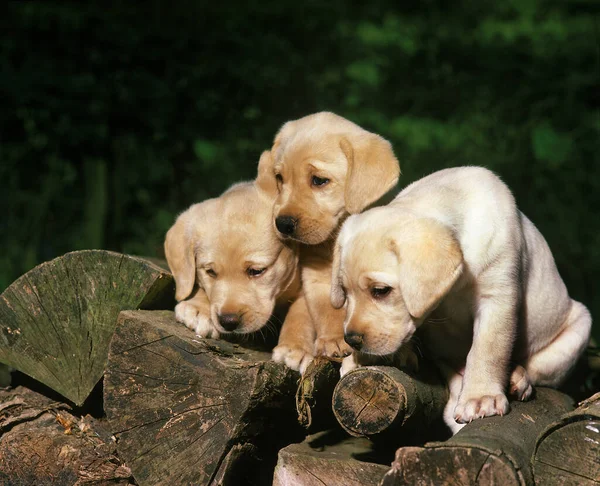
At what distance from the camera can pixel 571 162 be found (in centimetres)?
930

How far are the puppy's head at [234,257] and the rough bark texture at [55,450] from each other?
88cm

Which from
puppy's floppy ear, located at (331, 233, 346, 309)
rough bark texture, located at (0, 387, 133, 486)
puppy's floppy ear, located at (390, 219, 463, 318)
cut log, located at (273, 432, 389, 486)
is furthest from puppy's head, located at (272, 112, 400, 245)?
rough bark texture, located at (0, 387, 133, 486)

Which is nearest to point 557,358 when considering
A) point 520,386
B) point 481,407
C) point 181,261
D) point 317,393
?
point 520,386

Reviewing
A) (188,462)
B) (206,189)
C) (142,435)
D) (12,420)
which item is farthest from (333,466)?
(206,189)

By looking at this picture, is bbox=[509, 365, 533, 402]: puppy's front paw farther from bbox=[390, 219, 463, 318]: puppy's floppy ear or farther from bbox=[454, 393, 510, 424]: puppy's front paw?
bbox=[390, 219, 463, 318]: puppy's floppy ear

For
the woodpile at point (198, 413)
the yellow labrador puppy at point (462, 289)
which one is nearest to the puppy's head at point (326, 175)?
the yellow labrador puppy at point (462, 289)

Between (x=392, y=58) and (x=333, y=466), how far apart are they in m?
7.71

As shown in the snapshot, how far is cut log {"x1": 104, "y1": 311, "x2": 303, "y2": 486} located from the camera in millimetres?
3830

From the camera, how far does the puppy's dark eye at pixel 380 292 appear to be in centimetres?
383

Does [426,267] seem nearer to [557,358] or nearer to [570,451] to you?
[570,451]

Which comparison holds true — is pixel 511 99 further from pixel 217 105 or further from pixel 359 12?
pixel 217 105

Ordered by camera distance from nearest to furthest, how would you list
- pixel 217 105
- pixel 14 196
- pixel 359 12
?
pixel 14 196 < pixel 217 105 < pixel 359 12

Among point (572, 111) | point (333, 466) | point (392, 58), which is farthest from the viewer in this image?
point (392, 58)

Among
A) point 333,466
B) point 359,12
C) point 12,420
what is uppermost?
point 359,12
